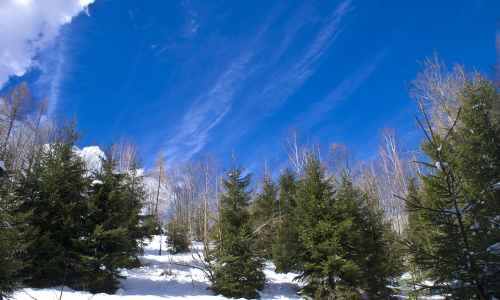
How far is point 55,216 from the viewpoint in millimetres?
14070

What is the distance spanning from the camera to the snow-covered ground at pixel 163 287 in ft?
40.3

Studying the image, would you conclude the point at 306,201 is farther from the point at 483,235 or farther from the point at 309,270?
the point at 483,235

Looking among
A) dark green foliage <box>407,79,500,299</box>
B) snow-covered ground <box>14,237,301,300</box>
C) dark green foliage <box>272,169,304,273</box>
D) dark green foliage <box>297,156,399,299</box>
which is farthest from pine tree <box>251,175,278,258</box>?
dark green foliage <box>407,79,500,299</box>

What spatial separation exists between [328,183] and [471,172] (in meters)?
6.27

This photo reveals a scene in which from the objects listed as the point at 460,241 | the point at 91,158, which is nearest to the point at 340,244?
the point at 460,241

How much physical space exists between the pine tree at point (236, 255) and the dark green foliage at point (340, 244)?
9.34ft

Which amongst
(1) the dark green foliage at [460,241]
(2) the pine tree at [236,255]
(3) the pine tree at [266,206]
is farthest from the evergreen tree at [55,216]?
(1) the dark green foliage at [460,241]

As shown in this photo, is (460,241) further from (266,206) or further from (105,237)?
(266,206)

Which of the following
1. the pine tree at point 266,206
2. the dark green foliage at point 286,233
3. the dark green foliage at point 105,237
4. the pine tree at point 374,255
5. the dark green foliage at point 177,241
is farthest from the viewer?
the dark green foliage at point 177,241

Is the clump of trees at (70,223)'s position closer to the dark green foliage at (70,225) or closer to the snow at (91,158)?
the dark green foliage at (70,225)

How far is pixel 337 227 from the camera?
48.5 feet

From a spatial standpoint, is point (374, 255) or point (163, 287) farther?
point (163, 287)

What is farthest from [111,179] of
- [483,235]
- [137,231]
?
[483,235]

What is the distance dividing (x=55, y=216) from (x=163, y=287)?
6485mm
